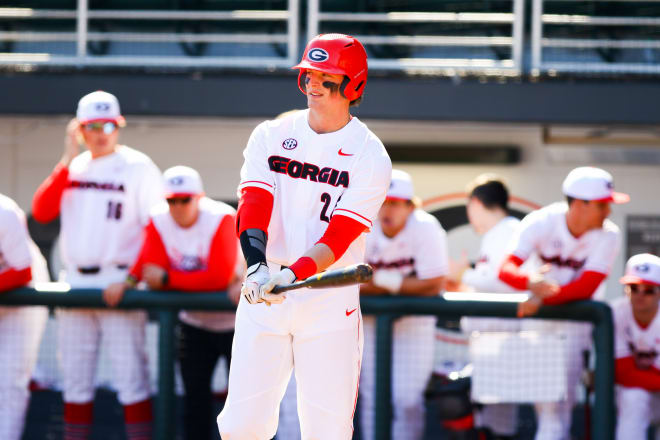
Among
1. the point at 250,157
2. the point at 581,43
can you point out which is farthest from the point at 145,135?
the point at 250,157

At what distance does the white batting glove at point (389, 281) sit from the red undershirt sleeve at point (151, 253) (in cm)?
111

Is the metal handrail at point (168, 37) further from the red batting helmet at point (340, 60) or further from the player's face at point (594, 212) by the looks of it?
the red batting helmet at point (340, 60)

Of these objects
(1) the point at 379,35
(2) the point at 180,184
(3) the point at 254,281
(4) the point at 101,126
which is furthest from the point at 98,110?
(1) the point at 379,35

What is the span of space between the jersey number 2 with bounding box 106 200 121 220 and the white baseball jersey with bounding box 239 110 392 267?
2.00 metres

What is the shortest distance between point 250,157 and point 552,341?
2207 millimetres

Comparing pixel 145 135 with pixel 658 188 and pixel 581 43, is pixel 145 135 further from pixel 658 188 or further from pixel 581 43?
pixel 658 188

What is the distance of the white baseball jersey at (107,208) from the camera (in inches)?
204

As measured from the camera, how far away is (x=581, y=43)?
7.93 metres

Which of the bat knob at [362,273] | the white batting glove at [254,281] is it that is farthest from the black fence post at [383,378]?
the bat knob at [362,273]

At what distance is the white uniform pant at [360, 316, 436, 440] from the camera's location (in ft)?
16.2

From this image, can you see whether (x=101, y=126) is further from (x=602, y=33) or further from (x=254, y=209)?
(x=602, y=33)

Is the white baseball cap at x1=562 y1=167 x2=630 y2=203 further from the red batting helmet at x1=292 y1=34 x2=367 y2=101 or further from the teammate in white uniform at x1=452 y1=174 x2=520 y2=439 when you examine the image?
the red batting helmet at x1=292 y1=34 x2=367 y2=101

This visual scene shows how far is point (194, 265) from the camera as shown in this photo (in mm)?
5062

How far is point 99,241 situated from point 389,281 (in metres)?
1.57
